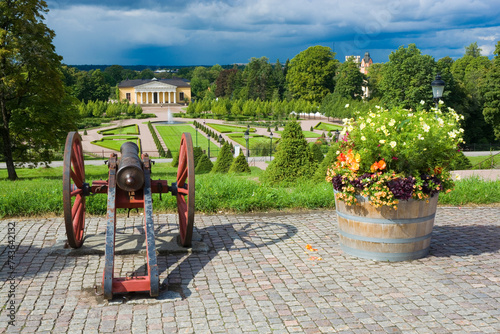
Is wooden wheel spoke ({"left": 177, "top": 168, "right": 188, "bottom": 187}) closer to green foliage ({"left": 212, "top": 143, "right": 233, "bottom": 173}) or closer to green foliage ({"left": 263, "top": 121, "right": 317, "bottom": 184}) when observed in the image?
green foliage ({"left": 263, "top": 121, "right": 317, "bottom": 184})

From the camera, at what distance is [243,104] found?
84062 millimetres

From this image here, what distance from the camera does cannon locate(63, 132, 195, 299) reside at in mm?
5305

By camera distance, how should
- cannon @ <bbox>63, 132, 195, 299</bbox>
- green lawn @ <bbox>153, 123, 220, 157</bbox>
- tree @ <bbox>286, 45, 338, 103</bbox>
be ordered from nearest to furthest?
cannon @ <bbox>63, 132, 195, 299</bbox>, green lawn @ <bbox>153, 123, 220, 157</bbox>, tree @ <bbox>286, 45, 338, 103</bbox>

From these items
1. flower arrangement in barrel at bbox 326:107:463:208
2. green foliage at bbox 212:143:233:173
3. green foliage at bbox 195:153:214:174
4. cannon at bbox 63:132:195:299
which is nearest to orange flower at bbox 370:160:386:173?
flower arrangement in barrel at bbox 326:107:463:208

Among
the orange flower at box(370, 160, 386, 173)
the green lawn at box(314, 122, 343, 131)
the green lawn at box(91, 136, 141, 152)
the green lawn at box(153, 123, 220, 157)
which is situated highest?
the orange flower at box(370, 160, 386, 173)

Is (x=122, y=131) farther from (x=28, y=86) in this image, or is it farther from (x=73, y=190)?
(x=73, y=190)

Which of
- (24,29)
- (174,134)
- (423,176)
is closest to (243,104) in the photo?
(174,134)

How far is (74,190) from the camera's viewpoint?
6.72 meters

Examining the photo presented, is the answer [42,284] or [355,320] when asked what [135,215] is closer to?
[42,284]

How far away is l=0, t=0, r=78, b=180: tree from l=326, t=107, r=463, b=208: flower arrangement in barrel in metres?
19.5

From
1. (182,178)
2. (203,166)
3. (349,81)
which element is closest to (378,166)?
(182,178)

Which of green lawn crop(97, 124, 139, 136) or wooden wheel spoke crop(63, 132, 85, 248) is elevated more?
wooden wheel spoke crop(63, 132, 85, 248)

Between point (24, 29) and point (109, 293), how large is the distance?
20986mm

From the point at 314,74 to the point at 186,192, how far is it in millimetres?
77137
